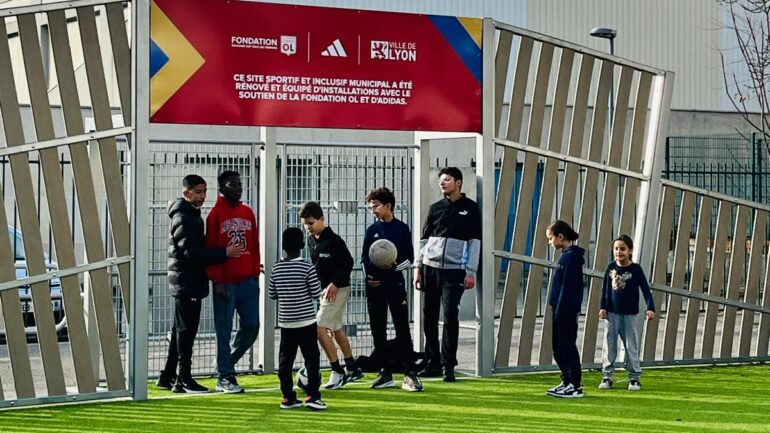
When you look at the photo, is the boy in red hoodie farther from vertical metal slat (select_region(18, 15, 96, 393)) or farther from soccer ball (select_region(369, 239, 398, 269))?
vertical metal slat (select_region(18, 15, 96, 393))

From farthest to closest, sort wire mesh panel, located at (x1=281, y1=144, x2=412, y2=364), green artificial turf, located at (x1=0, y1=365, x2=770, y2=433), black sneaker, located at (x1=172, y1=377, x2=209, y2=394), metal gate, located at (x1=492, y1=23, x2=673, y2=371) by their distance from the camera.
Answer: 1. wire mesh panel, located at (x1=281, y1=144, x2=412, y2=364)
2. metal gate, located at (x1=492, y1=23, x2=673, y2=371)
3. black sneaker, located at (x1=172, y1=377, x2=209, y2=394)
4. green artificial turf, located at (x1=0, y1=365, x2=770, y2=433)

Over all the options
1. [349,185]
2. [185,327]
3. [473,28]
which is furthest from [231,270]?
[473,28]

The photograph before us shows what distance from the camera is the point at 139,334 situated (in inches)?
427

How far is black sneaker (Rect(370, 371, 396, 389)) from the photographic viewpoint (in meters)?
11.4

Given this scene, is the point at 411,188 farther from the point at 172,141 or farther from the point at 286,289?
the point at 286,289

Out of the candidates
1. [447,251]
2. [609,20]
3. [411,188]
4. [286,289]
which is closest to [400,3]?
[609,20]

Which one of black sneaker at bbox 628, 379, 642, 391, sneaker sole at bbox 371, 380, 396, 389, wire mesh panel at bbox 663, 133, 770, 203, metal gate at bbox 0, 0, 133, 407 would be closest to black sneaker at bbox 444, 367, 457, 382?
sneaker sole at bbox 371, 380, 396, 389

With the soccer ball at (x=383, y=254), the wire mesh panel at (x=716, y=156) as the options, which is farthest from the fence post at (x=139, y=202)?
the wire mesh panel at (x=716, y=156)

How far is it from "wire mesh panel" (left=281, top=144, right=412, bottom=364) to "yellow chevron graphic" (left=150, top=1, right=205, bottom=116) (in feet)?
7.03

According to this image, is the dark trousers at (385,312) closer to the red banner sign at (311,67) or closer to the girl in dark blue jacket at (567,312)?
the girl in dark blue jacket at (567,312)

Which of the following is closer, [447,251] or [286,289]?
[286,289]

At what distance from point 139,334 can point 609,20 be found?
22607 mm

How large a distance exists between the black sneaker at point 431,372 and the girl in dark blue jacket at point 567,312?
4.91 feet

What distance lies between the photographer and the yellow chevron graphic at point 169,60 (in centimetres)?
1092
